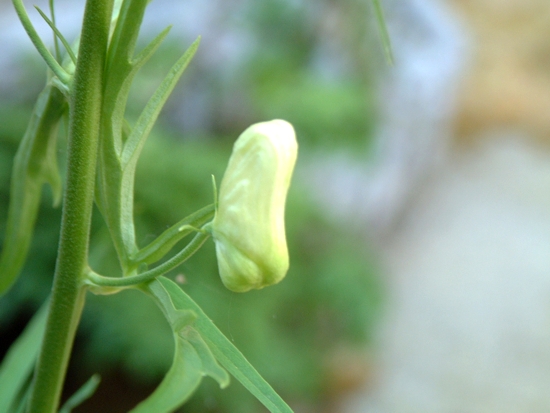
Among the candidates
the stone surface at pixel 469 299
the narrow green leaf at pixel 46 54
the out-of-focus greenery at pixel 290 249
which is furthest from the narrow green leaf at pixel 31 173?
the stone surface at pixel 469 299

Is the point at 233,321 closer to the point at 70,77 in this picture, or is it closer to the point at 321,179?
the point at 70,77

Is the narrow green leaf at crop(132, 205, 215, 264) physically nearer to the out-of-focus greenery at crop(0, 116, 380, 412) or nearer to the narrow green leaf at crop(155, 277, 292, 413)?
the narrow green leaf at crop(155, 277, 292, 413)

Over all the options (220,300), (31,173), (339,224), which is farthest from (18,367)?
(339,224)

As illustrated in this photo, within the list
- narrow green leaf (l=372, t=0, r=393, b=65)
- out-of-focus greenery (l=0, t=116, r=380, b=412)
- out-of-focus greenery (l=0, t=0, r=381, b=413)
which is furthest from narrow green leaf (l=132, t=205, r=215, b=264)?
out-of-focus greenery (l=0, t=0, r=381, b=413)

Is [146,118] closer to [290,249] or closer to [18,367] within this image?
[18,367]

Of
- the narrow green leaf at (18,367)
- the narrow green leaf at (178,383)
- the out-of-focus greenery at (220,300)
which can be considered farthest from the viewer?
the out-of-focus greenery at (220,300)

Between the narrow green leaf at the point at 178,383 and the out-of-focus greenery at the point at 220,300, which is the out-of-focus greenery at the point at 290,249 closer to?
the out-of-focus greenery at the point at 220,300
